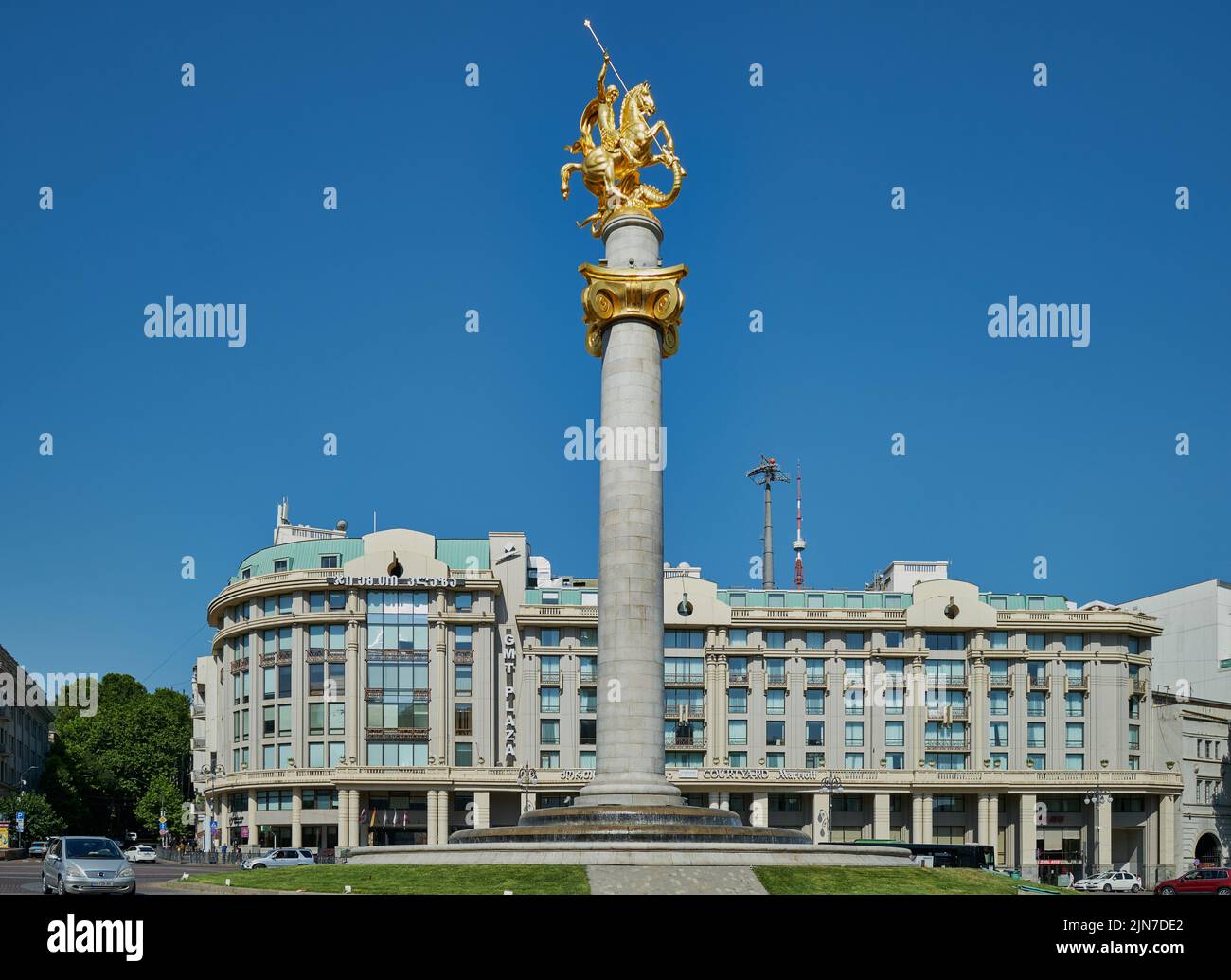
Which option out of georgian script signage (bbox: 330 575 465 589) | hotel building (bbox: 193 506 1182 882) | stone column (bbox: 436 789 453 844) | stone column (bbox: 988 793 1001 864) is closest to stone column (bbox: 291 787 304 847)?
hotel building (bbox: 193 506 1182 882)

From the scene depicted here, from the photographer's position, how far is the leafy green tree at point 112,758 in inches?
5418

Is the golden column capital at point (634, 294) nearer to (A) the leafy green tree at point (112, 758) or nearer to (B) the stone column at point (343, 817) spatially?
(B) the stone column at point (343, 817)

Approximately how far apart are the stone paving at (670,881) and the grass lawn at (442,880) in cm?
59

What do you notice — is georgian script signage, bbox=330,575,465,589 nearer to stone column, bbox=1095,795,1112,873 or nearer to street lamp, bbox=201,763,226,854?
street lamp, bbox=201,763,226,854

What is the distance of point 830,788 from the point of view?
102312 millimetres

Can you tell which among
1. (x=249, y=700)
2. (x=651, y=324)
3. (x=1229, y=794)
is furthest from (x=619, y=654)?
(x=1229, y=794)

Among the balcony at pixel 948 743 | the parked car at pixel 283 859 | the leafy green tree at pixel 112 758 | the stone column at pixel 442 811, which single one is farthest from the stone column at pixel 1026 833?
the leafy green tree at pixel 112 758

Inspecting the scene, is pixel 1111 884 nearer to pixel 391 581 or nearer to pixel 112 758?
pixel 391 581

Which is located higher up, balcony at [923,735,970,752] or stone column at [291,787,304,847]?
balcony at [923,735,970,752]

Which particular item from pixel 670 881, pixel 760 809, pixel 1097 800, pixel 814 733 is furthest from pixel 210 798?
pixel 670 881

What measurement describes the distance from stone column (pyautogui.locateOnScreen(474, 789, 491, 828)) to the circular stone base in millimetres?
53072

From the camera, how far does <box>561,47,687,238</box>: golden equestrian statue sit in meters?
55.0

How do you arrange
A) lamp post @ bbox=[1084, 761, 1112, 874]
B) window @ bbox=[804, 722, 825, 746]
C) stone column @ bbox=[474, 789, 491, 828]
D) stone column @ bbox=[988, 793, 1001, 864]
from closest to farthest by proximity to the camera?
stone column @ bbox=[474, 789, 491, 828] → lamp post @ bbox=[1084, 761, 1112, 874] → stone column @ bbox=[988, 793, 1001, 864] → window @ bbox=[804, 722, 825, 746]

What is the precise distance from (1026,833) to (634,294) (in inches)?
2749
